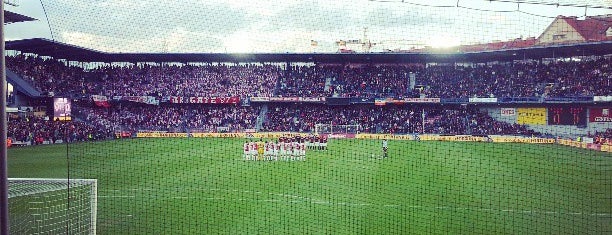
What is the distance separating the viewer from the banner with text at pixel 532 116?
3244 cm

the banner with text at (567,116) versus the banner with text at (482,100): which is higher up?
the banner with text at (482,100)

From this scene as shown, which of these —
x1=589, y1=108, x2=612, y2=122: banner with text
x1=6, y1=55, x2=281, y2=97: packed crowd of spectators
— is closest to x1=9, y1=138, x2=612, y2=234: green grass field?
x1=589, y1=108, x2=612, y2=122: banner with text

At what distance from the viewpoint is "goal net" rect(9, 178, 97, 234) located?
7.54 meters

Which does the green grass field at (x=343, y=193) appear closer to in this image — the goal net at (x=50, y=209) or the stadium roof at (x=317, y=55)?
the goal net at (x=50, y=209)

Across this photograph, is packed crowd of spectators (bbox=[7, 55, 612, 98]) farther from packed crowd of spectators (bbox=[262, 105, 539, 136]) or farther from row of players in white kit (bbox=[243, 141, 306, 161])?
row of players in white kit (bbox=[243, 141, 306, 161])

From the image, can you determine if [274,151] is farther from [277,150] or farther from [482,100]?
[482,100]

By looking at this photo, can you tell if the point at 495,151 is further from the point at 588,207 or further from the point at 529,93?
the point at 588,207

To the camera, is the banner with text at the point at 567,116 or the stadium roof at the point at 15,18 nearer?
the stadium roof at the point at 15,18

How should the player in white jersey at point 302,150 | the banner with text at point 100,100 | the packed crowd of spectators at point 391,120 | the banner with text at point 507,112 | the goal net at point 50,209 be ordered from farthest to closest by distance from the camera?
1. the banner with text at point 507,112
2. the packed crowd of spectators at point 391,120
3. the banner with text at point 100,100
4. the player in white jersey at point 302,150
5. the goal net at point 50,209

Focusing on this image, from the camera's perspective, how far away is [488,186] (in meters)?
13.8

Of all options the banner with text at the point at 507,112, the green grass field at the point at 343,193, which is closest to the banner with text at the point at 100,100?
the green grass field at the point at 343,193

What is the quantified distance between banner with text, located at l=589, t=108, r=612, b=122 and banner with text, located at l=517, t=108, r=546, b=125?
116 inches

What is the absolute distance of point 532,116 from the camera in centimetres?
3275

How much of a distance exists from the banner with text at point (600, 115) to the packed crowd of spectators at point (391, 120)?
3.74 metres
